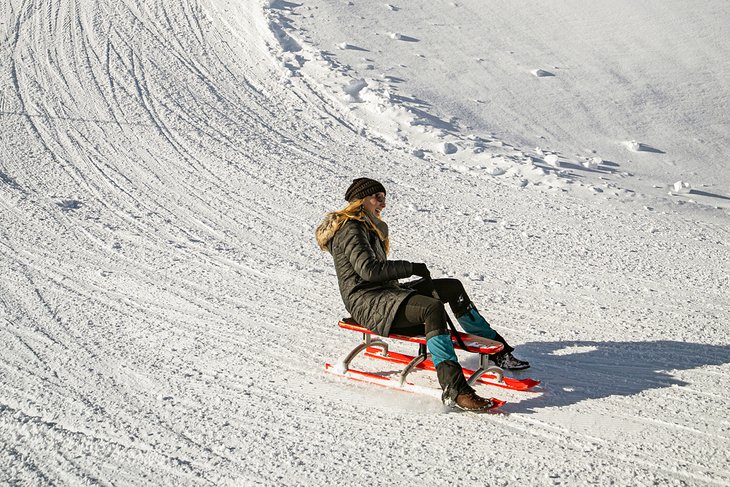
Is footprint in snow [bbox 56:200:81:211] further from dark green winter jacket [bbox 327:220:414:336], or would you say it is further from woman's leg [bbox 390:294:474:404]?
woman's leg [bbox 390:294:474:404]

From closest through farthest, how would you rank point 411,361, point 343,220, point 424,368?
point 343,220, point 411,361, point 424,368

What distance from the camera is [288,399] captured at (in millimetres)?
5168

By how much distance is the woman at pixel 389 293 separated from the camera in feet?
16.2

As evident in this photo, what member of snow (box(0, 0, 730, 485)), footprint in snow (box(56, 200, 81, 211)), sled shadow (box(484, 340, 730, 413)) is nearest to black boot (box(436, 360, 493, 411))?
snow (box(0, 0, 730, 485))

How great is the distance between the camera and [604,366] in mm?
5785

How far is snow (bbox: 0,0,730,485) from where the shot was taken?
15.0 feet

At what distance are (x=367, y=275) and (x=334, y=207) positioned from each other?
4.62 meters

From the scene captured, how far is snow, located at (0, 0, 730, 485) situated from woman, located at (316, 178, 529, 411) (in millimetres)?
293

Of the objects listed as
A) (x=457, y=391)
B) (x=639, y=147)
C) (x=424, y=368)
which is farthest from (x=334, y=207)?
(x=639, y=147)

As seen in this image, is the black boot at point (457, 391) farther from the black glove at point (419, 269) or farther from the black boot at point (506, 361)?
the black boot at point (506, 361)

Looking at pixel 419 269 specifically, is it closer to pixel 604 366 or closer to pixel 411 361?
pixel 411 361

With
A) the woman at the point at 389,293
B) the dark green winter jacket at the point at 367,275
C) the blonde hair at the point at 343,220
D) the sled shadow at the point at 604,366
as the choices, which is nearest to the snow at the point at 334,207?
the sled shadow at the point at 604,366

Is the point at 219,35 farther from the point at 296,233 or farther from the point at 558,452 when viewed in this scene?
the point at 558,452

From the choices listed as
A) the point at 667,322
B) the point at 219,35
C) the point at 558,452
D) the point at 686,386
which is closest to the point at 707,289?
the point at 667,322
